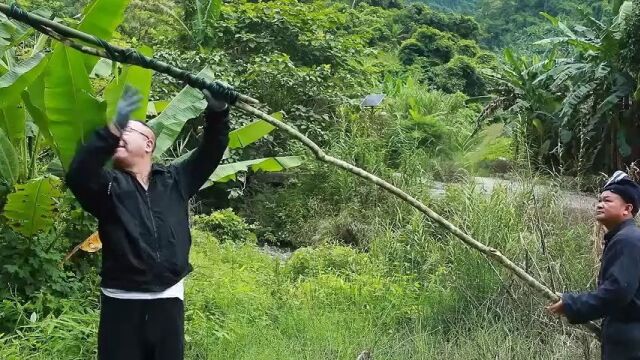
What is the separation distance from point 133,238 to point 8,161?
8.02 ft

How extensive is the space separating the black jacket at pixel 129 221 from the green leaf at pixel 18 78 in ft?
5.85

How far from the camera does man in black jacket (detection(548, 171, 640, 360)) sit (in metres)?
2.98

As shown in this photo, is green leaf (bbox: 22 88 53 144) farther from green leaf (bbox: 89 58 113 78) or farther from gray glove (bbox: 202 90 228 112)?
gray glove (bbox: 202 90 228 112)

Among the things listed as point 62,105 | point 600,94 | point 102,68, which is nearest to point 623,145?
point 600,94

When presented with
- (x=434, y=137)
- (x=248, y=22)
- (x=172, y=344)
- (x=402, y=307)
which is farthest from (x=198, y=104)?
(x=434, y=137)

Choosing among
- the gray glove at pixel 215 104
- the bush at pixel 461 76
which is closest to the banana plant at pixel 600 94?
the gray glove at pixel 215 104

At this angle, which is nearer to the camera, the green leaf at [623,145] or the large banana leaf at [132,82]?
the large banana leaf at [132,82]

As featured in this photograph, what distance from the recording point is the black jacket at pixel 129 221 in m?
2.61

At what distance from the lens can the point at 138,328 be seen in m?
2.69

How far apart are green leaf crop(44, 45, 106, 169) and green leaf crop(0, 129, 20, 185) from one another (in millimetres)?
634

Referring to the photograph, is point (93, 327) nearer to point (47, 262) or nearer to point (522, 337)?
point (47, 262)

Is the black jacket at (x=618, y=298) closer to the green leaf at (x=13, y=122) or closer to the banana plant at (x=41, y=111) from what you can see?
the banana plant at (x=41, y=111)

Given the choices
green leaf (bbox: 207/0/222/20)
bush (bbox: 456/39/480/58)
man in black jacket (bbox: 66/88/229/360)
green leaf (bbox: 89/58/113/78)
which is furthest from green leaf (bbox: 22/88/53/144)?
bush (bbox: 456/39/480/58)

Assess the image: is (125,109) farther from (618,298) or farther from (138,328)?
(618,298)
